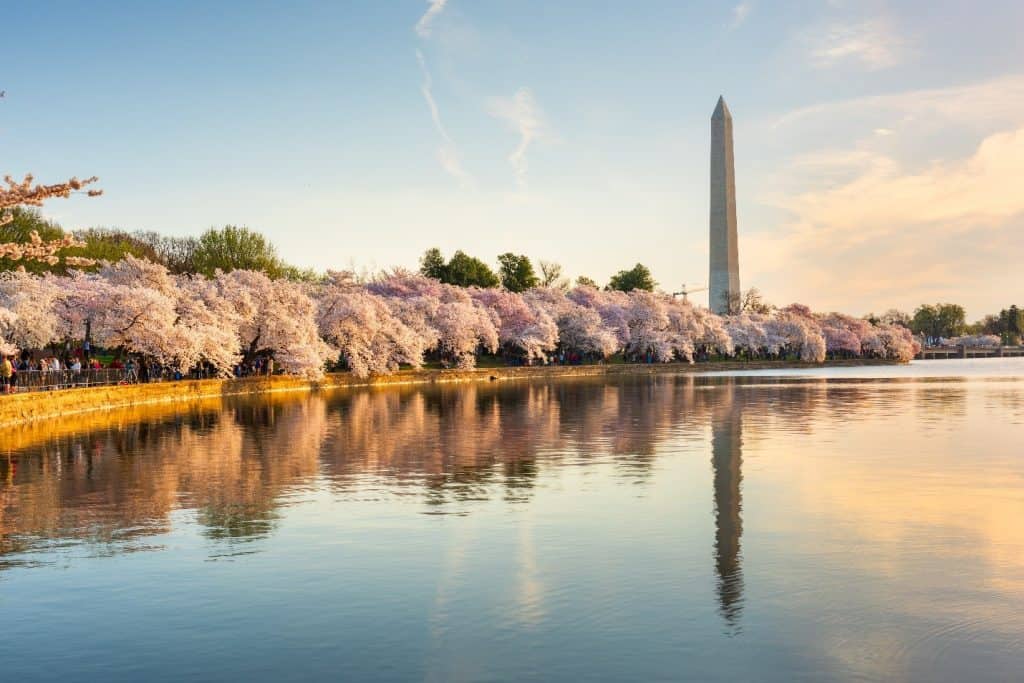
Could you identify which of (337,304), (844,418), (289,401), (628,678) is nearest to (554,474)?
(628,678)

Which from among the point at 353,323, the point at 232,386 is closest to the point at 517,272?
the point at 353,323

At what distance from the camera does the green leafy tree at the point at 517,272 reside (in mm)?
142125

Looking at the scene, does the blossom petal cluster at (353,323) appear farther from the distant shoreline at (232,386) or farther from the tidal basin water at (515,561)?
the tidal basin water at (515,561)

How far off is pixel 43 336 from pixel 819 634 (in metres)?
57.6

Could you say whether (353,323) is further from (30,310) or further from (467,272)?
(467,272)

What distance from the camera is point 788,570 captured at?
46.8 feet

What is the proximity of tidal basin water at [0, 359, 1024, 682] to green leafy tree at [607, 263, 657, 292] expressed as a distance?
13756cm

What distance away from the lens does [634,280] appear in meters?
169

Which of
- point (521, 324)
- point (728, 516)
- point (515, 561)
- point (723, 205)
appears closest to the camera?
point (515, 561)

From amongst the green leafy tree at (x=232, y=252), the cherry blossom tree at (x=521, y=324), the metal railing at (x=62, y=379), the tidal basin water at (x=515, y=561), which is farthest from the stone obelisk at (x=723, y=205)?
the tidal basin water at (x=515, y=561)

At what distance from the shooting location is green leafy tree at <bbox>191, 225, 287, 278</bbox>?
123531mm

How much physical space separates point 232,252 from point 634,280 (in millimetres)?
70679

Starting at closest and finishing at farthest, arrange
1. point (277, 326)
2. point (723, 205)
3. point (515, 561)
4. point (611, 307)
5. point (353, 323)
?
point (515, 561), point (277, 326), point (353, 323), point (611, 307), point (723, 205)

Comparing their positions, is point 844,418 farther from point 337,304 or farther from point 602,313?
point 602,313
